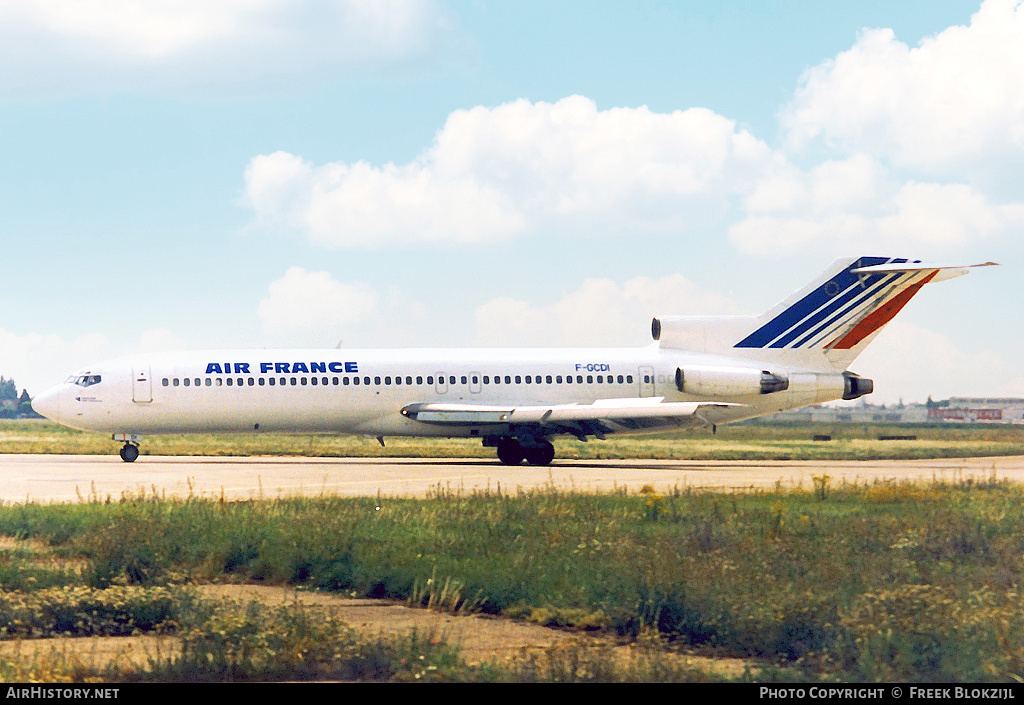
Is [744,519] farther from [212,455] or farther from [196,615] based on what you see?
[212,455]

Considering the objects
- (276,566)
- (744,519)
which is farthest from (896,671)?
(744,519)

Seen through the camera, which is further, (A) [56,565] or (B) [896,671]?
(A) [56,565]

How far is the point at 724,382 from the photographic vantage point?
109 ft

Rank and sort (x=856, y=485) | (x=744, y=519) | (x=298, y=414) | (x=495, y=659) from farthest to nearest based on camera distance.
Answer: (x=298, y=414) < (x=856, y=485) < (x=744, y=519) < (x=495, y=659)

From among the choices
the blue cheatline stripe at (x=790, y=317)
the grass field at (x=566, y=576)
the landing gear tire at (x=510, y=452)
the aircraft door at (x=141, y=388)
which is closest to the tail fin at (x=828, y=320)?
the blue cheatline stripe at (x=790, y=317)

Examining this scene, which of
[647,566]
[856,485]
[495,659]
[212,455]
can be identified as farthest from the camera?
[212,455]

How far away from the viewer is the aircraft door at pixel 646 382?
3381 cm

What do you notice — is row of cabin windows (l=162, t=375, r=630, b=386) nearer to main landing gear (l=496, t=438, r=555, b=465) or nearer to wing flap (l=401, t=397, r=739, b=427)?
wing flap (l=401, t=397, r=739, b=427)

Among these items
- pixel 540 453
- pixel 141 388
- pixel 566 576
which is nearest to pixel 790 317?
pixel 540 453

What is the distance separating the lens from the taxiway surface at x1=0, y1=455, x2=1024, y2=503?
21.1 meters

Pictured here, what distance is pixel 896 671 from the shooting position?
7.23 meters

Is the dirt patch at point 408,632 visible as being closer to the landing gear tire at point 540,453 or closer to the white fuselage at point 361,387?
→ the landing gear tire at point 540,453

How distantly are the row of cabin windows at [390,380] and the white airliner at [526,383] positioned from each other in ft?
0.10
